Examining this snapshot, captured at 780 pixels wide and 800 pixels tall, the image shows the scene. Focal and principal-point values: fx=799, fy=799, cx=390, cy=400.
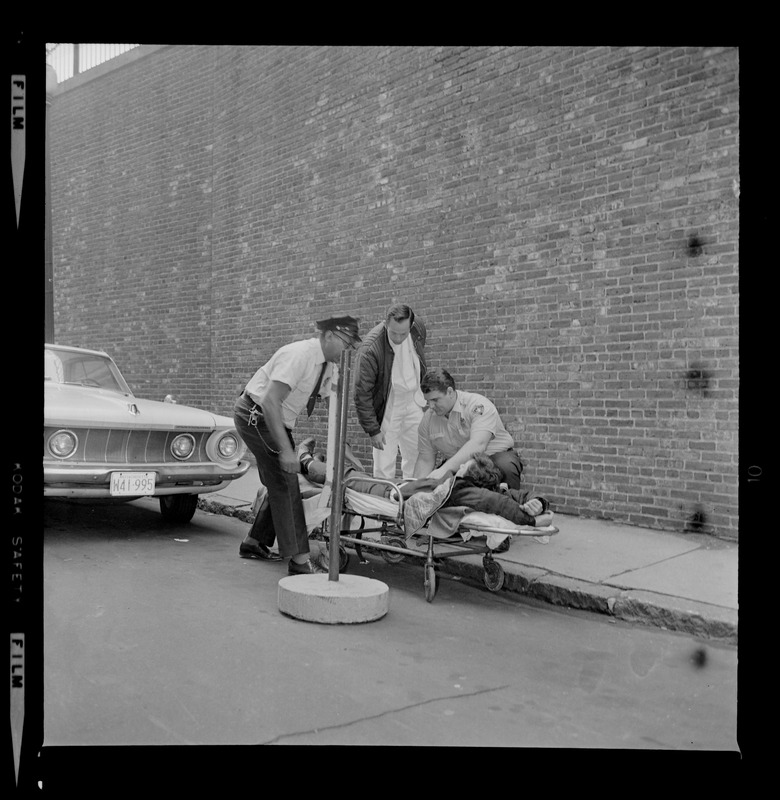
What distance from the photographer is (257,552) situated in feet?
19.5

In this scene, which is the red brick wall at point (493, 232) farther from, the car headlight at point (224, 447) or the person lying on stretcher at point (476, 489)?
the car headlight at point (224, 447)

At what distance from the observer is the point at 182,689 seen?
331 cm

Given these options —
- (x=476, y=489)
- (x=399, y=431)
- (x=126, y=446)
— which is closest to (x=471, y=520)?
(x=476, y=489)

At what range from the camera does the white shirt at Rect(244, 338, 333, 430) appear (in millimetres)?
5270

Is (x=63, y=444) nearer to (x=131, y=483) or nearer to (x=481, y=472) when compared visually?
(x=131, y=483)

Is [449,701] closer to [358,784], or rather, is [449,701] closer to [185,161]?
[358,784]

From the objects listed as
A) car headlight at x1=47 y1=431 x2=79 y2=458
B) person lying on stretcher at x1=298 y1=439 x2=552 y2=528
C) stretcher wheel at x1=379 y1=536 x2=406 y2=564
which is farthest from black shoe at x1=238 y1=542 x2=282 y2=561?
car headlight at x1=47 y1=431 x2=79 y2=458

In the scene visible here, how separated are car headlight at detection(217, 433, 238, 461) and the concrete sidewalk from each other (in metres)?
1.54

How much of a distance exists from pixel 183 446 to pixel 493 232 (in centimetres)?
347

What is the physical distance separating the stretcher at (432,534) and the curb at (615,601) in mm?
159

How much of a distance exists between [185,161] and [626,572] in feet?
29.4

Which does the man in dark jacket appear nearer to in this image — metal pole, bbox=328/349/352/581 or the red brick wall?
the red brick wall
